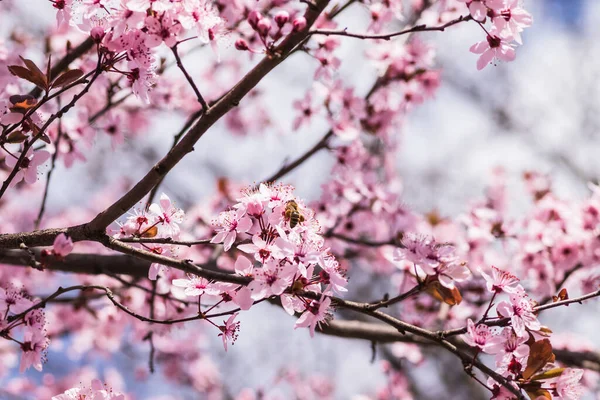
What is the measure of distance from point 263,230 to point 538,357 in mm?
993

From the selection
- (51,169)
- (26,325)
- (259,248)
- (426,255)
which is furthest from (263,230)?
(51,169)

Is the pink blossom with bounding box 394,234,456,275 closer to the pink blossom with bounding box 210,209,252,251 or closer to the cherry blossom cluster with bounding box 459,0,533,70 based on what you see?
the pink blossom with bounding box 210,209,252,251

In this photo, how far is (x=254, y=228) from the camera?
6.36ft

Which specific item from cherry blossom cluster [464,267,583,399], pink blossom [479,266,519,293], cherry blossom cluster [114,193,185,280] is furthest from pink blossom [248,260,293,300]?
pink blossom [479,266,519,293]

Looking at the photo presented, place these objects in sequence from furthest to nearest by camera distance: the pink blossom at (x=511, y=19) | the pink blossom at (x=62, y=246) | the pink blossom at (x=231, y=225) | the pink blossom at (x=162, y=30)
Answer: the pink blossom at (x=511, y=19)
the pink blossom at (x=231, y=225)
the pink blossom at (x=162, y=30)
the pink blossom at (x=62, y=246)

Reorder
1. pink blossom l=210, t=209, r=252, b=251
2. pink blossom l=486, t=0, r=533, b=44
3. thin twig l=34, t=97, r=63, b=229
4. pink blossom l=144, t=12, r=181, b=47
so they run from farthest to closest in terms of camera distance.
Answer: thin twig l=34, t=97, r=63, b=229
pink blossom l=486, t=0, r=533, b=44
pink blossom l=210, t=209, r=252, b=251
pink blossom l=144, t=12, r=181, b=47

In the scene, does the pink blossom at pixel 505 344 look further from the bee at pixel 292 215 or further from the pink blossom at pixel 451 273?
the bee at pixel 292 215

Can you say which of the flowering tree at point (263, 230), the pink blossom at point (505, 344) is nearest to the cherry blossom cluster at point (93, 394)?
the flowering tree at point (263, 230)

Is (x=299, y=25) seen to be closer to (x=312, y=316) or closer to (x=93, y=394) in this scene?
(x=312, y=316)

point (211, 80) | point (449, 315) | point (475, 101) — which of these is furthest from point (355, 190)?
point (475, 101)

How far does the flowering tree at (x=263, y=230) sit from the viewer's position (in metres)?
1.82

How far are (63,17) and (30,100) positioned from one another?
39 cm

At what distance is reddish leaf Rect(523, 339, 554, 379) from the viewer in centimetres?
178

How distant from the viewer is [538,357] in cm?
178
